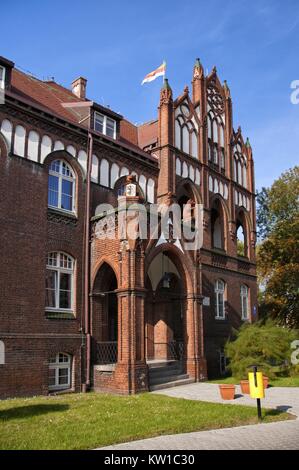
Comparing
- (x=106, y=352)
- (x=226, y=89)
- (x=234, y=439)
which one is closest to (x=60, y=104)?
(x=106, y=352)

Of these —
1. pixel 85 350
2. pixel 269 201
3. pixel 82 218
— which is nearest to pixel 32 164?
pixel 82 218

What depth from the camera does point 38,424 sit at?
969 cm

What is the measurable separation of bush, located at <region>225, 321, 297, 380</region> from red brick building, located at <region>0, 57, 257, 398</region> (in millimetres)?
1433

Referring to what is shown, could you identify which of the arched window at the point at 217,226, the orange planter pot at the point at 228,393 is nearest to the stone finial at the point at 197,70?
the arched window at the point at 217,226

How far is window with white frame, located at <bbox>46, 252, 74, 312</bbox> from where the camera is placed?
15.9 metres

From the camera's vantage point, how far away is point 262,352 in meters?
18.8

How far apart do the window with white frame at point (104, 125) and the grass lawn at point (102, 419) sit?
1039 centimetres

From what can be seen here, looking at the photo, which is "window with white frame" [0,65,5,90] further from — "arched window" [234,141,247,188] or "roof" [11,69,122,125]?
"arched window" [234,141,247,188]

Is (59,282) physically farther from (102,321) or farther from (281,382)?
(281,382)

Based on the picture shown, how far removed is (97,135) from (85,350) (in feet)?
25.3

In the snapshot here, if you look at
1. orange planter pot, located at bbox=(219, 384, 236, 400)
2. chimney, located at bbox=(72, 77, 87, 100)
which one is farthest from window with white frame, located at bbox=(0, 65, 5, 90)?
orange planter pot, located at bbox=(219, 384, 236, 400)

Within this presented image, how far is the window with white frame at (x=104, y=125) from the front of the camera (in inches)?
764
